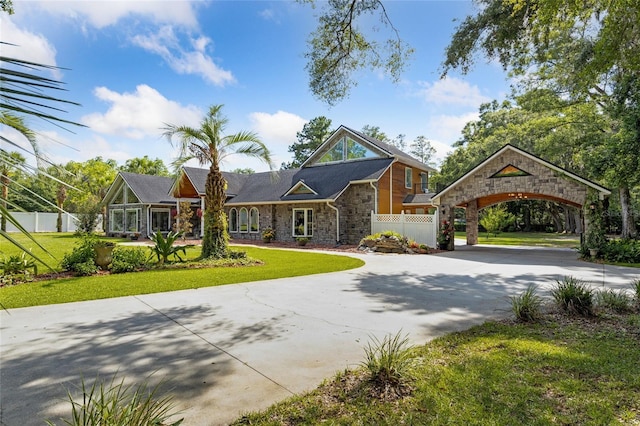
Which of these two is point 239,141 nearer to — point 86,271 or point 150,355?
point 86,271

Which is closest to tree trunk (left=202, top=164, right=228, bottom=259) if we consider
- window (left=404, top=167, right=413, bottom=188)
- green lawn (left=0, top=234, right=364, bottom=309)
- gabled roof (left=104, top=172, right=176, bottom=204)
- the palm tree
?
the palm tree

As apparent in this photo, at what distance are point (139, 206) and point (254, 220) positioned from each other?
9.02 meters

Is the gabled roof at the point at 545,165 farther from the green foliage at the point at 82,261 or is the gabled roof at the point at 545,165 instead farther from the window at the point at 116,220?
the window at the point at 116,220

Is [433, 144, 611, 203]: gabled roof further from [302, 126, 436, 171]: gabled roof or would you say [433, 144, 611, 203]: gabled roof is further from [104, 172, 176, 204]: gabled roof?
[104, 172, 176, 204]: gabled roof

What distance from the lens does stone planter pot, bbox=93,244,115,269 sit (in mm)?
10289

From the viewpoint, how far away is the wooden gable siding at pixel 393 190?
21.2 metres

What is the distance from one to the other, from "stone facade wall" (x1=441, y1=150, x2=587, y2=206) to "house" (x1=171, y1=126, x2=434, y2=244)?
3.99 meters

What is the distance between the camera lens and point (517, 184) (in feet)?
54.7

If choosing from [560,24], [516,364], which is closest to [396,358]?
[516,364]

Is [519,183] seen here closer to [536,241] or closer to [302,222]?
[302,222]

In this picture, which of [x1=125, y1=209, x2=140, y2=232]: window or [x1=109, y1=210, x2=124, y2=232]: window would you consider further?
[x1=109, y1=210, x2=124, y2=232]: window

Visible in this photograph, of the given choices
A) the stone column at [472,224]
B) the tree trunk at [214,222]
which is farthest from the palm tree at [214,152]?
the stone column at [472,224]

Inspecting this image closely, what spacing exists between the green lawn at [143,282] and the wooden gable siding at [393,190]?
9263 millimetres

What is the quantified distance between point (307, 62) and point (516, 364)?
840cm
